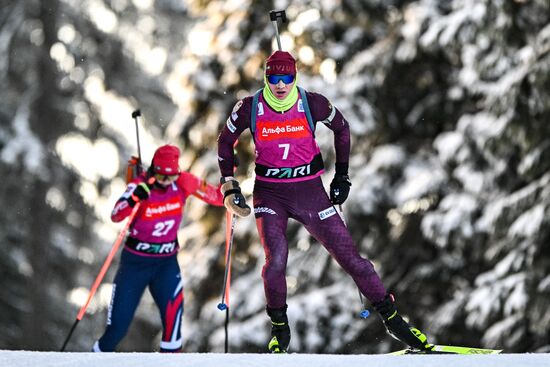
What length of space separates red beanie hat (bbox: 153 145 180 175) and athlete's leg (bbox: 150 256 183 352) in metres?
0.82

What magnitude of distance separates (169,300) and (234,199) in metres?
2.25

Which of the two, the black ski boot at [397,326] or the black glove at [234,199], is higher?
the black glove at [234,199]

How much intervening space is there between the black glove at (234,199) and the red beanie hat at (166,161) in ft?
5.36

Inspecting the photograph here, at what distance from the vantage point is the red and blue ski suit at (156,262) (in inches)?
374

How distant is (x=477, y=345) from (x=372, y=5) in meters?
4.66

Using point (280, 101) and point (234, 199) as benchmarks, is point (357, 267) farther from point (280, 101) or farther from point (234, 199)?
point (280, 101)

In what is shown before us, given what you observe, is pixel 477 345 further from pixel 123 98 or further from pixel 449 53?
pixel 123 98

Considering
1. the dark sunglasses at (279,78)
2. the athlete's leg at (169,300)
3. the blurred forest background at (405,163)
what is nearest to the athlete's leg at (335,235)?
the dark sunglasses at (279,78)

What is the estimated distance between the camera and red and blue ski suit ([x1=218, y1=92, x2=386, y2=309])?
7.40m

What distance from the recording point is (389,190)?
560 inches

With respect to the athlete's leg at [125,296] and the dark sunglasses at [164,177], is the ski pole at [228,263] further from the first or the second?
the athlete's leg at [125,296]

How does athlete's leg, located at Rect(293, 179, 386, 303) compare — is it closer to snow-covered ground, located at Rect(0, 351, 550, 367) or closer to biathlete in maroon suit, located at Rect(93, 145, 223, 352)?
snow-covered ground, located at Rect(0, 351, 550, 367)

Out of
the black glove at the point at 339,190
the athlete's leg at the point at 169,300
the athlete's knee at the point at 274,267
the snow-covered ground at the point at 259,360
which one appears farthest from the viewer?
the athlete's leg at the point at 169,300

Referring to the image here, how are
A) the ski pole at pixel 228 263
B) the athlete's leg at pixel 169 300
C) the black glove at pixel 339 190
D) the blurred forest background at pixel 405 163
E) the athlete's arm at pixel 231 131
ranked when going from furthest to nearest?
1. the blurred forest background at pixel 405 163
2. the athlete's leg at pixel 169 300
3. the ski pole at pixel 228 263
4. the black glove at pixel 339 190
5. the athlete's arm at pixel 231 131
